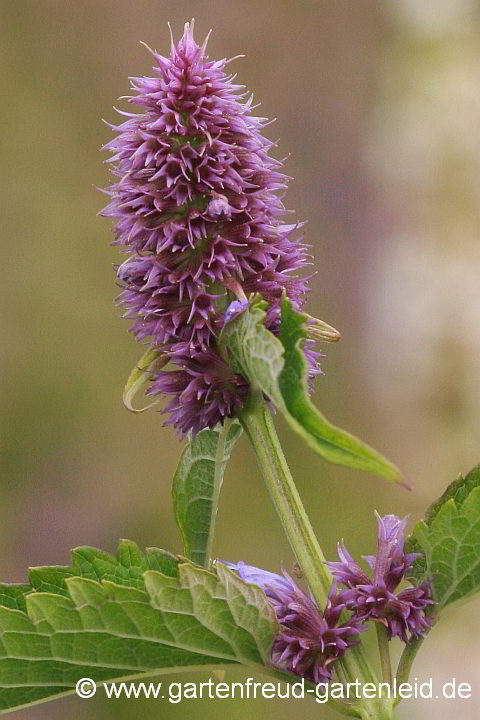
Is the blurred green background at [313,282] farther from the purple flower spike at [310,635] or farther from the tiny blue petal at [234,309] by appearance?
the tiny blue petal at [234,309]

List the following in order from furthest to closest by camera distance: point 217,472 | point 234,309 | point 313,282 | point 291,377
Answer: point 313,282
point 217,472
point 234,309
point 291,377

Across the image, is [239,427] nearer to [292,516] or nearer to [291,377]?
[292,516]

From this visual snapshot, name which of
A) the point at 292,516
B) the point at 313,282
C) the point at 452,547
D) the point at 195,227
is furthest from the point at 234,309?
the point at 313,282

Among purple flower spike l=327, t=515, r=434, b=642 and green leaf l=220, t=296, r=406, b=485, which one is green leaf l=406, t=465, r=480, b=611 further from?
green leaf l=220, t=296, r=406, b=485

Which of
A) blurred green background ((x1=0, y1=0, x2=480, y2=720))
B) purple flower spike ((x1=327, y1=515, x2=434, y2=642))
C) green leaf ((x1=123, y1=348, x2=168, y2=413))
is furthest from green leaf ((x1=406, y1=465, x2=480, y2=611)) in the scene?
blurred green background ((x1=0, y1=0, x2=480, y2=720))

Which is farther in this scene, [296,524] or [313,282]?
[313,282]

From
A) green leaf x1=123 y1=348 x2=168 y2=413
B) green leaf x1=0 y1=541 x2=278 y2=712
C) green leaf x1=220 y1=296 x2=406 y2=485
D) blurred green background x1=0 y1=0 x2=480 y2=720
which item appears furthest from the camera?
blurred green background x1=0 y1=0 x2=480 y2=720
